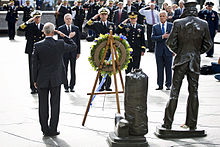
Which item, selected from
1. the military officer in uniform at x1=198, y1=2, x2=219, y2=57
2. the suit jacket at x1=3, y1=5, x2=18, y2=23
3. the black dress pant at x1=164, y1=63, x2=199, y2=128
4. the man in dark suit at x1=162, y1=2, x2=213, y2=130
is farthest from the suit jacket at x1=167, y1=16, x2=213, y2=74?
the suit jacket at x1=3, y1=5, x2=18, y2=23

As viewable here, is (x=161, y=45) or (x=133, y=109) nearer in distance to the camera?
(x=133, y=109)

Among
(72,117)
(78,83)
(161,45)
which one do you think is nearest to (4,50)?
(78,83)

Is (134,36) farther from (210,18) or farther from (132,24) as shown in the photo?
(210,18)

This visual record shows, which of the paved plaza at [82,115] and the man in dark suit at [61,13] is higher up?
the man in dark suit at [61,13]

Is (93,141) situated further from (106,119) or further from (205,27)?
(205,27)

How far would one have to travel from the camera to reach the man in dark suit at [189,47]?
8367 millimetres

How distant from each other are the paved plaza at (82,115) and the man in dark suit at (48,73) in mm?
308

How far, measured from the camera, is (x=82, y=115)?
406 inches

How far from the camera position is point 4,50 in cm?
2138

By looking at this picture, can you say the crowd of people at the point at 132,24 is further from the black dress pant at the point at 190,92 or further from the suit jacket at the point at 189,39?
the suit jacket at the point at 189,39

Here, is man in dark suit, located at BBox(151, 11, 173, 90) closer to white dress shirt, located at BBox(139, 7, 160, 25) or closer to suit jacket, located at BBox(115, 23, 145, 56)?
suit jacket, located at BBox(115, 23, 145, 56)

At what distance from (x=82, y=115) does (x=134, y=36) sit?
3730mm

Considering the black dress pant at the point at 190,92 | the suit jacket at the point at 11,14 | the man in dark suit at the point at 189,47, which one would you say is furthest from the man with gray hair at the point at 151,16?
the black dress pant at the point at 190,92

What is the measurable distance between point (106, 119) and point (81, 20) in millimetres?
17079
